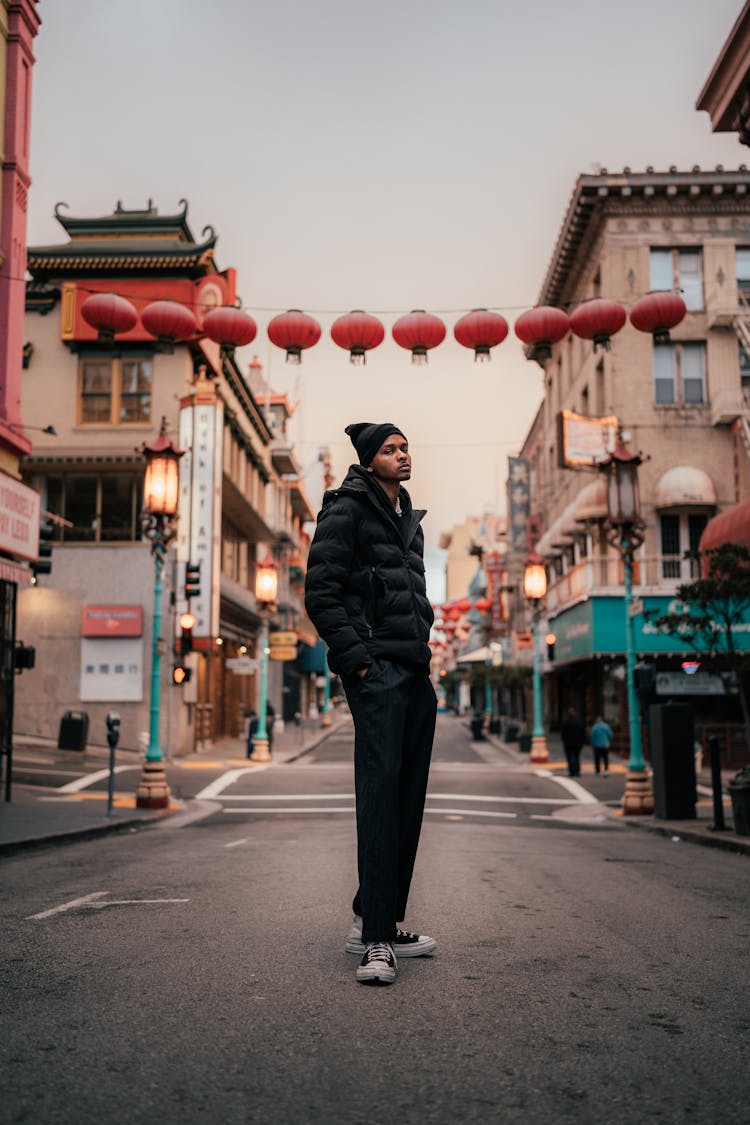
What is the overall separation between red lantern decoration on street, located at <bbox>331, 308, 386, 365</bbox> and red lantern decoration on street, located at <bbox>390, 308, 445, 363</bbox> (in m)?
0.24

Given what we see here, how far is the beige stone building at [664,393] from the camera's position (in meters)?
34.2

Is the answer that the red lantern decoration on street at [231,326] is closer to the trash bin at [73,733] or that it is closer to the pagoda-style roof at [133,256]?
the trash bin at [73,733]

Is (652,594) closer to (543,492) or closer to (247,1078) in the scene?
(543,492)

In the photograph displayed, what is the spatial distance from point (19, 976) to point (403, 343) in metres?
11.3

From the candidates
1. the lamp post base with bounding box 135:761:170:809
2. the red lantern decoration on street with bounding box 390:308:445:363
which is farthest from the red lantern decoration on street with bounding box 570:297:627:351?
the lamp post base with bounding box 135:761:170:809

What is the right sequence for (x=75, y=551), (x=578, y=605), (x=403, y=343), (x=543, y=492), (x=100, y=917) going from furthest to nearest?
(x=543, y=492) → (x=578, y=605) → (x=75, y=551) → (x=403, y=343) → (x=100, y=917)

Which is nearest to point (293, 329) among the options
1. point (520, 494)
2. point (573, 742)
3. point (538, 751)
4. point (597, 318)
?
point (597, 318)

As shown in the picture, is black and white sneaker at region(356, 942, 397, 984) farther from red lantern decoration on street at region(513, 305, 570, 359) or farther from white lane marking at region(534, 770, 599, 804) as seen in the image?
white lane marking at region(534, 770, 599, 804)

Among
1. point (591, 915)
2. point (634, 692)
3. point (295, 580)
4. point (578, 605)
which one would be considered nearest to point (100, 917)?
point (591, 915)

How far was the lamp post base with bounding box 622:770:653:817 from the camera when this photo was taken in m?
17.3

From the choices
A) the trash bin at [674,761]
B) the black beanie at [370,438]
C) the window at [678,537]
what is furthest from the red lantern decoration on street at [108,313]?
the window at [678,537]

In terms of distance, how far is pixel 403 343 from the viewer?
48.0ft

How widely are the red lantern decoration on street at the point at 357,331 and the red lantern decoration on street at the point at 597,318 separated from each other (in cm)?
258

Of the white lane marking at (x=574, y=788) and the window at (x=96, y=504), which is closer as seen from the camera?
the white lane marking at (x=574, y=788)
